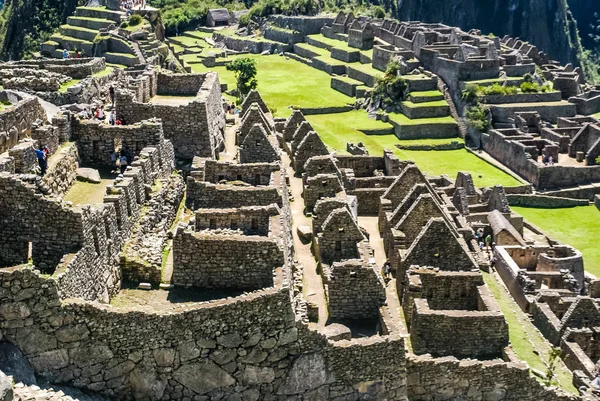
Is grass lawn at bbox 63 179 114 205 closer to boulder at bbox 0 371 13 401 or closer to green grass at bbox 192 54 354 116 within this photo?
boulder at bbox 0 371 13 401

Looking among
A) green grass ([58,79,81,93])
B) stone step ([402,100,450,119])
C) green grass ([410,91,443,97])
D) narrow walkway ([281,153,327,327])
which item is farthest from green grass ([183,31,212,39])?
narrow walkway ([281,153,327,327])

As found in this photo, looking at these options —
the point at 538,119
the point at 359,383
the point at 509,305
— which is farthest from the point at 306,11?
the point at 359,383

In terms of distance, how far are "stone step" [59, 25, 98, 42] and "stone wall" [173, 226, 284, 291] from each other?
83034 mm

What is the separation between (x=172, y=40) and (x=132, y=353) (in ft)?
429

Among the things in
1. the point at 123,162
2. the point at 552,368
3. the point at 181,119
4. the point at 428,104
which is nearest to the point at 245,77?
the point at 428,104

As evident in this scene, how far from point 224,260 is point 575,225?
47558 millimetres

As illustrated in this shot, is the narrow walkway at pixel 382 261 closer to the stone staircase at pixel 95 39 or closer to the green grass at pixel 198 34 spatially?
the stone staircase at pixel 95 39

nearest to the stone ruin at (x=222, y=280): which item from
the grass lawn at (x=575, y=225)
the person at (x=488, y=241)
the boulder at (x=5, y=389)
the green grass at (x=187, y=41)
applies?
the boulder at (x=5, y=389)

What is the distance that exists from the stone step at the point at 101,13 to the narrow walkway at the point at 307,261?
77361 mm

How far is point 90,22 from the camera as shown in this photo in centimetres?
10531

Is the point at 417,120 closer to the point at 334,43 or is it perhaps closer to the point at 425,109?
the point at 425,109

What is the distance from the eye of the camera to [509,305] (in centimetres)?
3406

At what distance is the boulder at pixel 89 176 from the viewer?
81.6 ft

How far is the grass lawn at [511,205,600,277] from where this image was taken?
56.3m
